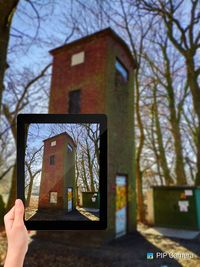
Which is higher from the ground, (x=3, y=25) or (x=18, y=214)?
(x=3, y=25)

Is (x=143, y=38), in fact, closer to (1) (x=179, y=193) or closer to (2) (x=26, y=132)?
(2) (x=26, y=132)

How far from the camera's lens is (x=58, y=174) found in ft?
1.71

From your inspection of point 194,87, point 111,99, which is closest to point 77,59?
point 111,99

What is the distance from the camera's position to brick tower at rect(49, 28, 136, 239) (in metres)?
2.96

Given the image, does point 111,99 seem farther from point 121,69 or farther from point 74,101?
point 74,101

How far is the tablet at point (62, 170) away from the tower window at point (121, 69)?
2437mm

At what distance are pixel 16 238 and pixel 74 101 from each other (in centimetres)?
335

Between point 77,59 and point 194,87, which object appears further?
point 77,59

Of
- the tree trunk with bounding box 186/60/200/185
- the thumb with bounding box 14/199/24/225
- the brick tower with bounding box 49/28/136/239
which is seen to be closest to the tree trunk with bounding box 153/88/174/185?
the brick tower with bounding box 49/28/136/239

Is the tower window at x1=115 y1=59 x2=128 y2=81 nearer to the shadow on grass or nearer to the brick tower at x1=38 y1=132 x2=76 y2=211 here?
the shadow on grass

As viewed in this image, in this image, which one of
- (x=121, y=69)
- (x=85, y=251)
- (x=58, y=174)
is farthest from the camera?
(x=121, y=69)

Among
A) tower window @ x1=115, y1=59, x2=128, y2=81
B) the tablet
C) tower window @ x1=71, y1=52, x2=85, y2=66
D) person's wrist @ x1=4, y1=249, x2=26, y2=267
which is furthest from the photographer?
tower window @ x1=71, y1=52, x2=85, y2=66

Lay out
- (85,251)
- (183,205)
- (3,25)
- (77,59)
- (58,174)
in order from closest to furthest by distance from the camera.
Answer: (58,174) < (3,25) < (85,251) < (77,59) < (183,205)

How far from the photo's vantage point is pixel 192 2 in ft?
4.94
